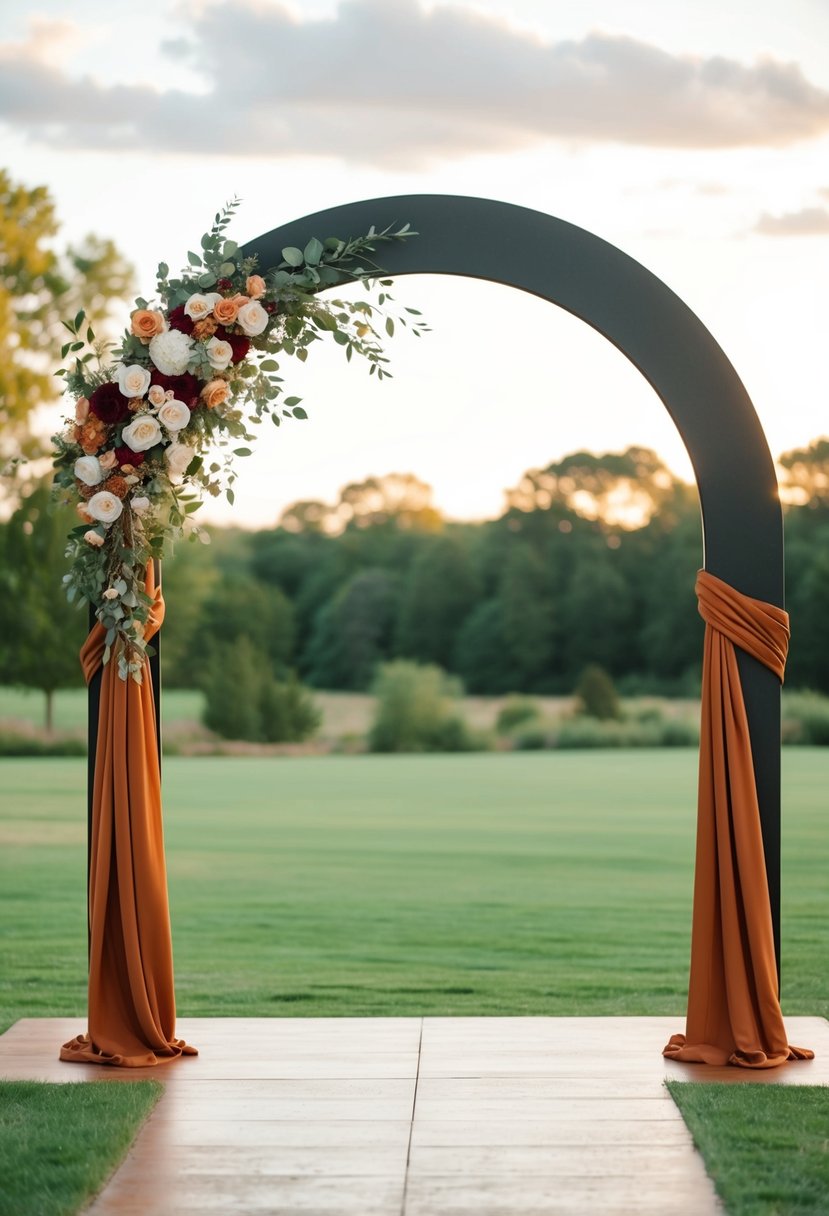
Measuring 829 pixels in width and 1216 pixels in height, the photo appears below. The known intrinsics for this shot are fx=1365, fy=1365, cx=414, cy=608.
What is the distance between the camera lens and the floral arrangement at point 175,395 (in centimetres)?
467

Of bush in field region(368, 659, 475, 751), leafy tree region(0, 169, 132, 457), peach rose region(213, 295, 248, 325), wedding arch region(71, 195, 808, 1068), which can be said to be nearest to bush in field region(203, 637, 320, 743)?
bush in field region(368, 659, 475, 751)

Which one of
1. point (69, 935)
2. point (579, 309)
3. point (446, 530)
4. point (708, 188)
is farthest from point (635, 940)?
point (446, 530)

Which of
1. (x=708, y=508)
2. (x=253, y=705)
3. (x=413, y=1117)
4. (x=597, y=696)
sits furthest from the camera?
(x=597, y=696)

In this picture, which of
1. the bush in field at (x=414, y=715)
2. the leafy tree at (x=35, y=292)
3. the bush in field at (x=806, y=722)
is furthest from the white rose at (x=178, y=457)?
the bush in field at (x=414, y=715)

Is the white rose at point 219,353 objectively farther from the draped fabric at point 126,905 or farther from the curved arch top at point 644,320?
the draped fabric at point 126,905

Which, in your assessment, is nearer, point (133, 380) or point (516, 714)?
point (133, 380)

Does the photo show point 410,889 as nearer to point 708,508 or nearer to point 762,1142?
point 708,508

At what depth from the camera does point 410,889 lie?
12.0 meters

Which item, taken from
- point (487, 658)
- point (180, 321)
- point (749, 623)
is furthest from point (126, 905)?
point (487, 658)

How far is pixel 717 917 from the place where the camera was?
4684 millimetres

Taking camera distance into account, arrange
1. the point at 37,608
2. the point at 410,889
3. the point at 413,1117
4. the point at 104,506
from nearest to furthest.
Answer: the point at 413,1117 < the point at 104,506 < the point at 410,889 < the point at 37,608

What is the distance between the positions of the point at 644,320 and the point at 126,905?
2.75 m

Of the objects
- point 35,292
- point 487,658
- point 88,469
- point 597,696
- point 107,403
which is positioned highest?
point 35,292

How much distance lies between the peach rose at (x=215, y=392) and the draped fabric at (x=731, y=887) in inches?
71.9
